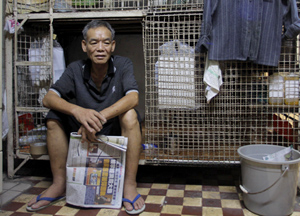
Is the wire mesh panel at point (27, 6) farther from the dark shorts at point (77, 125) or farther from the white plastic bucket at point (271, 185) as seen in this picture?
the white plastic bucket at point (271, 185)

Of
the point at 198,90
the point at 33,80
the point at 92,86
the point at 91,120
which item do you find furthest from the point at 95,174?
the point at 33,80

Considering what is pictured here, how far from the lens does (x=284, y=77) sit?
95.5 inches

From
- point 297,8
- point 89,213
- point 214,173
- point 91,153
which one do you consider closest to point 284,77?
point 297,8

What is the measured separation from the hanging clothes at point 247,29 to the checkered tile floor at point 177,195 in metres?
1.14

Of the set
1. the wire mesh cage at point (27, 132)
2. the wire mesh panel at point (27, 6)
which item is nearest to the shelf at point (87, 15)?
the wire mesh panel at point (27, 6)

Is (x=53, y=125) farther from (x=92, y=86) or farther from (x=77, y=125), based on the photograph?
(x=92, y=86)

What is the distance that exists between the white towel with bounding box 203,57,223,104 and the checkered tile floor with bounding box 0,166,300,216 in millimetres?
811

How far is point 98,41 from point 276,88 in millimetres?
1564

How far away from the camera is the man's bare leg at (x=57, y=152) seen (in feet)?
7.29

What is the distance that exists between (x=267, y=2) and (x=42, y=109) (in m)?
2.23

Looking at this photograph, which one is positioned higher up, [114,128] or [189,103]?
[189,103]

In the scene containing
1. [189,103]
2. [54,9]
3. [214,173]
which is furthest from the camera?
[214,173]

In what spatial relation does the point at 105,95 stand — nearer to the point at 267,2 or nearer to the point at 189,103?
the point at 189,103

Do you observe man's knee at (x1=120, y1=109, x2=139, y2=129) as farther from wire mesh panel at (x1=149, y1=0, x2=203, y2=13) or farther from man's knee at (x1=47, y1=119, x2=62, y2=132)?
wire mesh panel at (x1=149, y1=0, x2=203, y2=13)
